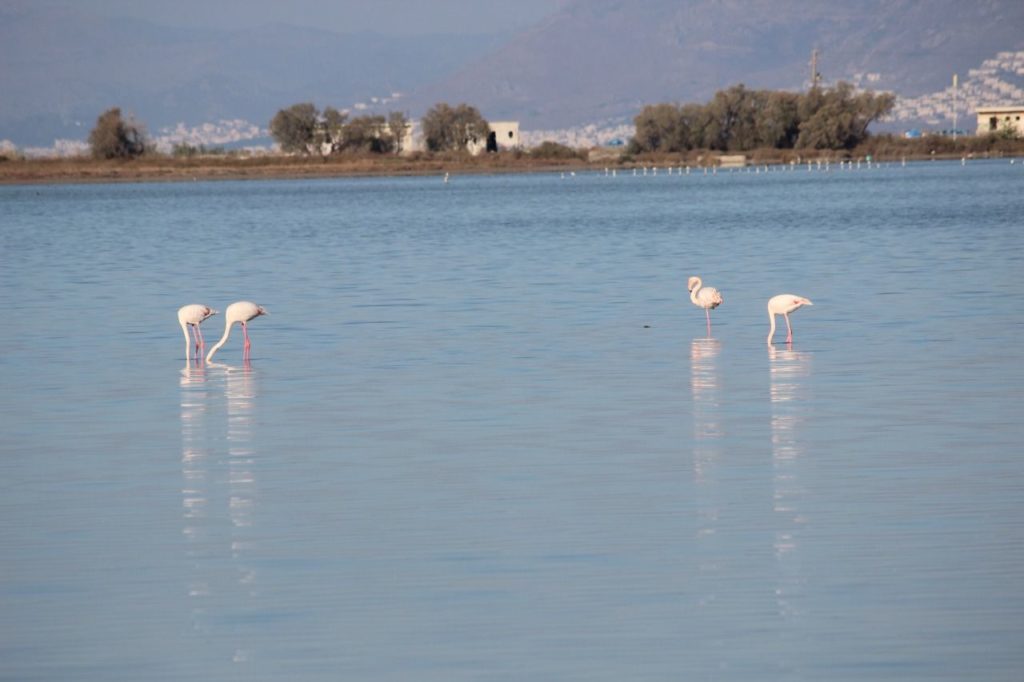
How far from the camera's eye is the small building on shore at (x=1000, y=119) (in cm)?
15512

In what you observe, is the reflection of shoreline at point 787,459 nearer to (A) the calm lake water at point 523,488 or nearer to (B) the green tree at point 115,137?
(A) the calm lake water at point 523,488

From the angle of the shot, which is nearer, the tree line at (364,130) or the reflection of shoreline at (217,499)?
the reflection of shoreline at (217,499)

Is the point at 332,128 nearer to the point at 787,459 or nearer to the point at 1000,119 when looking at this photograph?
the point at 1000,119

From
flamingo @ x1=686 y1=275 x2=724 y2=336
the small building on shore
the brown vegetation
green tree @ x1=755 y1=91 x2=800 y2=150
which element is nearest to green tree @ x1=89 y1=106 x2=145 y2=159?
the brown vegetation

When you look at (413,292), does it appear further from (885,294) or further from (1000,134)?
(1000,134)

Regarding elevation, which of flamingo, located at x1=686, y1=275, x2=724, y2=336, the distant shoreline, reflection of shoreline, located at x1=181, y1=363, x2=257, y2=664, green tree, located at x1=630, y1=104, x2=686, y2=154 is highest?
green tree, located at x1=630, y1=104, x2=686, y2=154

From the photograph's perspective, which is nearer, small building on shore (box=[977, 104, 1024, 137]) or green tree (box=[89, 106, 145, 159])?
green tree (box=[89, 106, 145, 159])

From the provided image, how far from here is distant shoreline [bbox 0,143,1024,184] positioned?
140750 mm

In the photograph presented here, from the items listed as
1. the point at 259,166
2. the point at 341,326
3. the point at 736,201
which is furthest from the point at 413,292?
the point at 259,166

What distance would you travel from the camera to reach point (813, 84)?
150375 mm

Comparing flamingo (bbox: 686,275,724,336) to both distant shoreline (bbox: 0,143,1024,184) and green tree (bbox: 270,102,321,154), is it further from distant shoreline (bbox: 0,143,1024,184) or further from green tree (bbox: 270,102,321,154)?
green tree (bbox: 270,102,321,154)

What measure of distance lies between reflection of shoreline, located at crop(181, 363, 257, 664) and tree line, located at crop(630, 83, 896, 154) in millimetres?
131351

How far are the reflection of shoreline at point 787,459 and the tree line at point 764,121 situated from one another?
423ft

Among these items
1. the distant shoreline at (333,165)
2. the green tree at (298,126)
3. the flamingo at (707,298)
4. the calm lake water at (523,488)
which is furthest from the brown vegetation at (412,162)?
the flamingo at (707,298)
